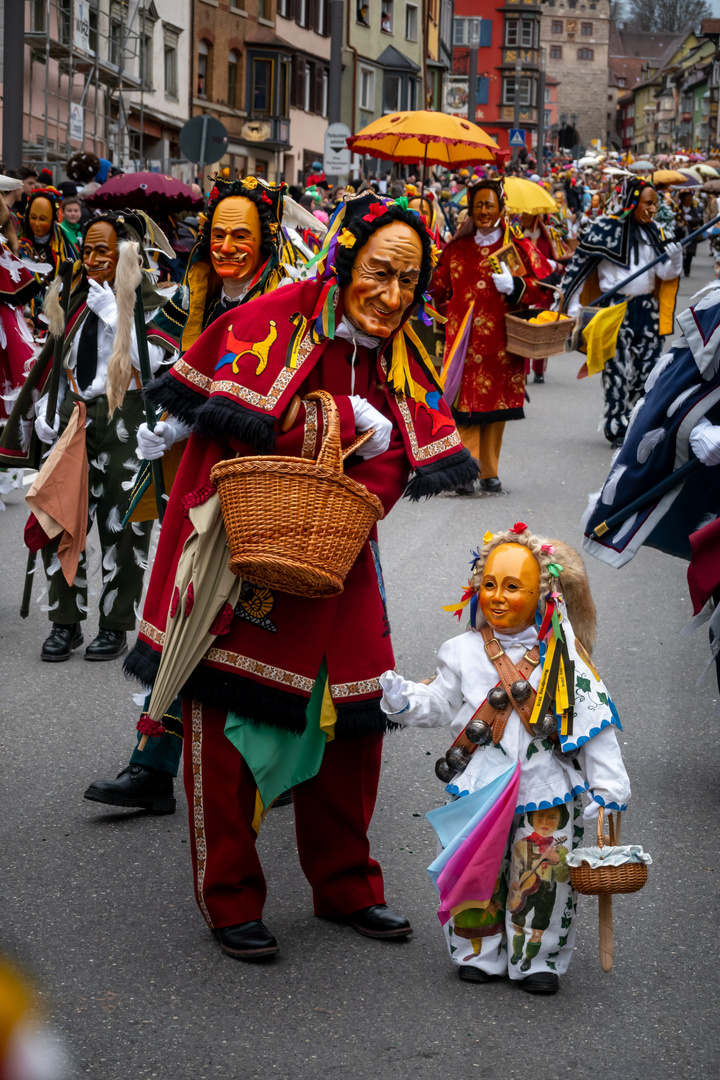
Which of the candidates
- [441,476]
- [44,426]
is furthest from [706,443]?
[44,426]

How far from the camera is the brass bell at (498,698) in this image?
130 inches

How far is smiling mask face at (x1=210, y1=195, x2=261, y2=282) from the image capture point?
14.4ft

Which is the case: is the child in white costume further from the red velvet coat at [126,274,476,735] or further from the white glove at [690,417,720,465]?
the white glove at [690,417,720,465]

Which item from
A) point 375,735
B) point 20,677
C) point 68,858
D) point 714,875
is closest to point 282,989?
point 375,735

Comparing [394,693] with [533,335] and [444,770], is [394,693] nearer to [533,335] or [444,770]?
[444,770]

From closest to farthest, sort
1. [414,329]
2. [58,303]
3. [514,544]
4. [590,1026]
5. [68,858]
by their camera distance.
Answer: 1. [590,1026]
2. [514,544]
3. [414,329]
4. [68,858]
5. [58,303]

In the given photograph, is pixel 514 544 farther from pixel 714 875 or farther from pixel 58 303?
pixel 58 303

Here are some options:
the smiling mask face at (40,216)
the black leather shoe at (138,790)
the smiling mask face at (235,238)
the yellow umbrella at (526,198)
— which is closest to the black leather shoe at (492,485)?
the yellow umbrella at (526,198)

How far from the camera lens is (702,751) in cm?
517

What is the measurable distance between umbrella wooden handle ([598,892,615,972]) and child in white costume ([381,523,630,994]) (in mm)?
123

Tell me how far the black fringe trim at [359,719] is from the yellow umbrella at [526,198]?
928 cm

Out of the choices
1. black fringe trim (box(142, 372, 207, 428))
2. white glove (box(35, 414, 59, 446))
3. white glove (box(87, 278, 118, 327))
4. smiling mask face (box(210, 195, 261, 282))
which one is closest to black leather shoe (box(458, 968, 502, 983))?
black fringe trim (box(142, 372, 207, 428))

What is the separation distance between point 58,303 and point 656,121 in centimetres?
14427

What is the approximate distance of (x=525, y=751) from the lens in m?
3.29
